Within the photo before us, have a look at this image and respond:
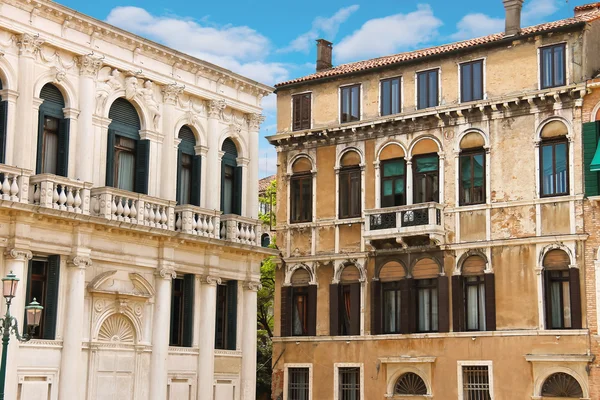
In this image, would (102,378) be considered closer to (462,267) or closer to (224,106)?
(224,106)

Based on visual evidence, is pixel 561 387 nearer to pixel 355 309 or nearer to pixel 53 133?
pixel 355 309

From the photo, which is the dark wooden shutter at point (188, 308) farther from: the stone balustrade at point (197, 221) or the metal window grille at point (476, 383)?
the metal window grille at point (476, 383)

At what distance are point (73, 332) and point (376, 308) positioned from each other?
1210 cm

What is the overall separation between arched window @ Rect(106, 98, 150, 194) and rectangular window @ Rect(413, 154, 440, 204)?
9940 mm

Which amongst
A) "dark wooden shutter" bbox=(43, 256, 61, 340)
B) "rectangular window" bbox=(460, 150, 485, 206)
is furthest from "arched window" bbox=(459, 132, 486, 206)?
"dark wooden shutter" bbox=(43, 256, 61, 340)

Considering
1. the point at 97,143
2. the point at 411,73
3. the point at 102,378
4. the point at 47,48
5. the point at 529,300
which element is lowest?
the point at 102,378

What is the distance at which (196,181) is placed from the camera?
97.3ft

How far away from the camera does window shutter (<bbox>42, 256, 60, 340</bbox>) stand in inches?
976

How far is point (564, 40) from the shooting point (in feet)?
102

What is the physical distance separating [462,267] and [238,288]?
23.8ft

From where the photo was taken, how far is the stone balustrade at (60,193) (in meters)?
24.4

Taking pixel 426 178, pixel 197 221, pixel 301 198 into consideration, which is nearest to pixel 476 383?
pixel 426 178

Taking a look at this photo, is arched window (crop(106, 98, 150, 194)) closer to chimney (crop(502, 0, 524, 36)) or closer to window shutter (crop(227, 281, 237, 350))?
window shutter (crop(227, 281, 237, 350))

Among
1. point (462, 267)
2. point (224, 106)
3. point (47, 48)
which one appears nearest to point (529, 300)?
point (462, 267)
